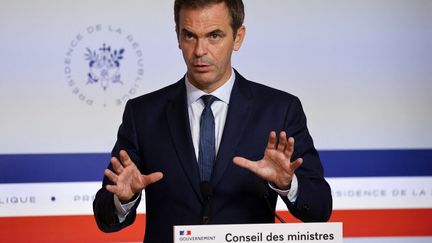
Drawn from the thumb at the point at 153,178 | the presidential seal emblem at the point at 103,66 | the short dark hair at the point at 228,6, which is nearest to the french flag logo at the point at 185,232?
the thumb at the point at 153,178

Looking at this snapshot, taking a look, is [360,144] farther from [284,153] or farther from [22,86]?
[284,153]

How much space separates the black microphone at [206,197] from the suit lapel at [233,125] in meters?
0.07

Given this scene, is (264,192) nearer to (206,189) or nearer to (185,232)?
(206,189)

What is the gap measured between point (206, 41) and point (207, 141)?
11.9 inches

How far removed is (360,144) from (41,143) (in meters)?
1.66

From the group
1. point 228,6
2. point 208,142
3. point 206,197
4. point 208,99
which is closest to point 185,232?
point 206,197

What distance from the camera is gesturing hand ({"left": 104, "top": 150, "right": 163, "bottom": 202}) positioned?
2.03m

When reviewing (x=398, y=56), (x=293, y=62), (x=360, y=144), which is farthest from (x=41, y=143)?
(x=398, y=56)

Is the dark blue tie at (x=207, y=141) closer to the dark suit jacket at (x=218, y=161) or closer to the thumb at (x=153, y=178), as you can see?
the dark suit jacket at (x=218, y=161)

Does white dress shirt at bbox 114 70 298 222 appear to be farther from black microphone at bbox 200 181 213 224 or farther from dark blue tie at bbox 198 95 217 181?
black microphone at bbox 200 181 213 224

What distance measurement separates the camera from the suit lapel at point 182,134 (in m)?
2.25

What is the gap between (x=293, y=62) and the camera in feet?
13.3

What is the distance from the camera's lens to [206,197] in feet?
7.13

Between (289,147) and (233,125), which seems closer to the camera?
(289,147)
